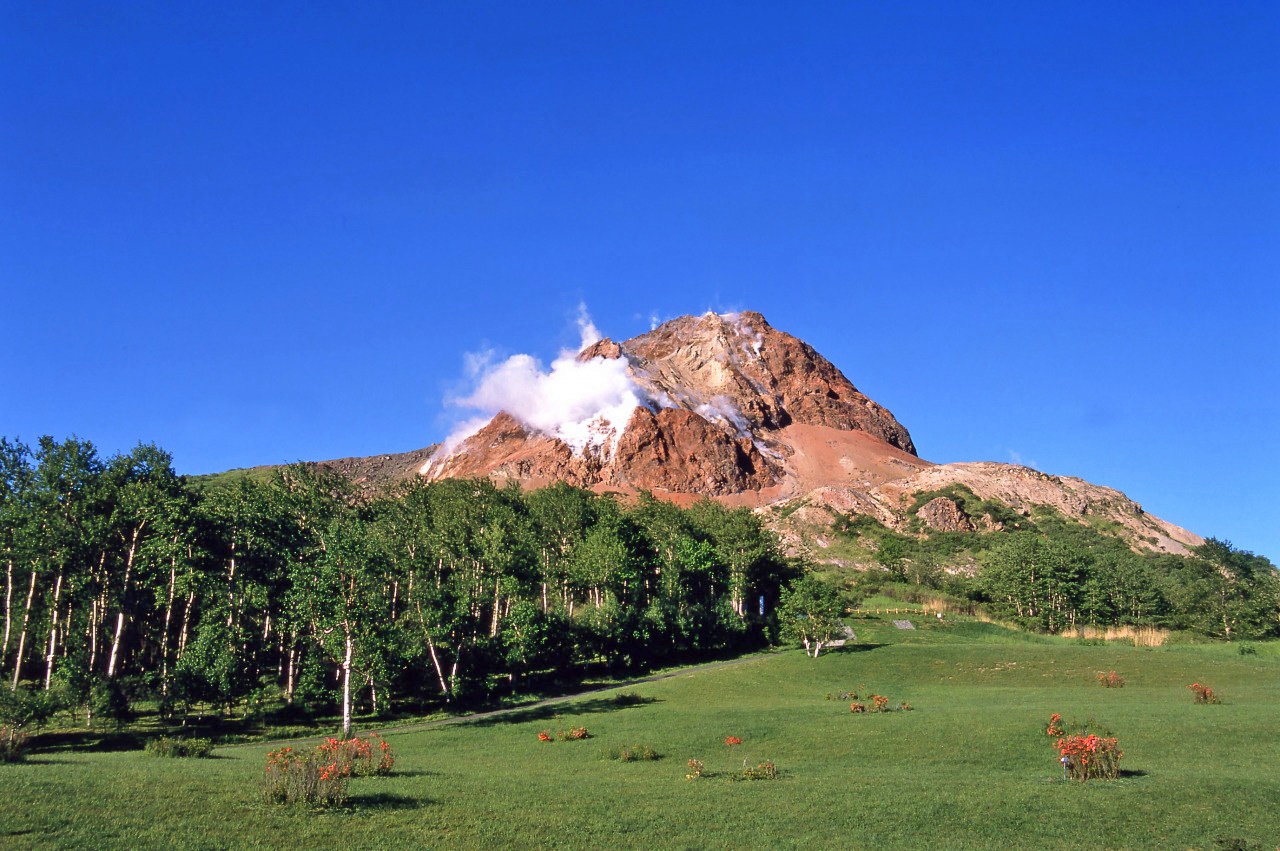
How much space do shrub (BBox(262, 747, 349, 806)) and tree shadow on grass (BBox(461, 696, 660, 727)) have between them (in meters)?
23.8

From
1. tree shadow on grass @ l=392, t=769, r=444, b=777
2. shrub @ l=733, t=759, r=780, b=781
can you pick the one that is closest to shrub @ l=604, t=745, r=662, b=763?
shrub @ l=733, t=759, r=780, b=781

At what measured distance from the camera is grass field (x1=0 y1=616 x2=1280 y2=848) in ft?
59.8

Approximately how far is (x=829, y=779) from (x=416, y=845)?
13999 millimetres

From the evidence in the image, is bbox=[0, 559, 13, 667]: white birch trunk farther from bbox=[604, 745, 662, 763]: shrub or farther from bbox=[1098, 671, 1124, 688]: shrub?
bbox=[1098, 671, 1124, 688]: shrub

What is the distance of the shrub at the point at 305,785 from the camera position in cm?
1998

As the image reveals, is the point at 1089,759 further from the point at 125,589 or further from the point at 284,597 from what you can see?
the point at 125,589

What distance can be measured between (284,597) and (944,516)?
13784 centimetres

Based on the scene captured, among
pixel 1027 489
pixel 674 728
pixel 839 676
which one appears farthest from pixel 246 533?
pixel 1027 489

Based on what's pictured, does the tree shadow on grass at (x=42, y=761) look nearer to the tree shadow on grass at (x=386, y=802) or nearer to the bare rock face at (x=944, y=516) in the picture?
the tree shadow on grass at (x=386, y=802)

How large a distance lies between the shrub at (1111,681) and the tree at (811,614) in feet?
64.5

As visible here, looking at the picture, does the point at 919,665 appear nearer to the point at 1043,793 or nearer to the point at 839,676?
the point at 839,676

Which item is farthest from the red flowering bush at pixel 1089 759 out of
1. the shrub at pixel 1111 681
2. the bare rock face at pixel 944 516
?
the bare rock face at pixel 944 516

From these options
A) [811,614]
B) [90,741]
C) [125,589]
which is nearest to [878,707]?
[811,614]

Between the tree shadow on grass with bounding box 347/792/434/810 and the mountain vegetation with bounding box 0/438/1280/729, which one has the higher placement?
the mountain vegetation with bounding box 0/438/1280/729
